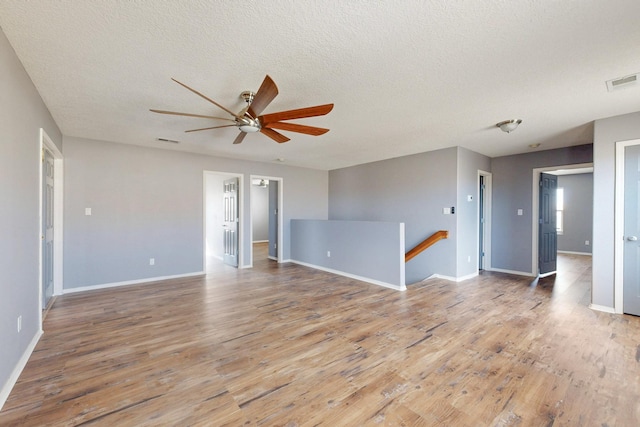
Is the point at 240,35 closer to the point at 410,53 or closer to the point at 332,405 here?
the point at 410,53

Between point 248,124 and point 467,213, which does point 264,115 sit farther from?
point 467,213

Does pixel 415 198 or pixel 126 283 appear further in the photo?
pixel 415 198

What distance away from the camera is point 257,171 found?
20.7 feet

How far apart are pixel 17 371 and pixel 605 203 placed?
6105 millimetres

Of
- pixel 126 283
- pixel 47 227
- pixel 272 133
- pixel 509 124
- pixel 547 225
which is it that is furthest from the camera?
pixel 547 225

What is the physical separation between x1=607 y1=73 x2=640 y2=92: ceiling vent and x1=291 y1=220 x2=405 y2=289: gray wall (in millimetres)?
2663

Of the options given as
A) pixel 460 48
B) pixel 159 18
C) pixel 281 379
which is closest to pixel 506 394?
pixel 281 379

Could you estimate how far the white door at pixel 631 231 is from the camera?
10.5 ft

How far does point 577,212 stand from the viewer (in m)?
8.02

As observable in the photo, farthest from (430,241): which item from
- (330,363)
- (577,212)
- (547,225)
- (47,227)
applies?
(577,212)

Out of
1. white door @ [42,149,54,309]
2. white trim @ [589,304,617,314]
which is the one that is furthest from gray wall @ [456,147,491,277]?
white door @ [42,149,54,309]

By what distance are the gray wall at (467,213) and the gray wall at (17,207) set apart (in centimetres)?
547

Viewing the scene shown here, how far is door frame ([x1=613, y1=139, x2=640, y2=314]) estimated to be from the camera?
3.28 metres

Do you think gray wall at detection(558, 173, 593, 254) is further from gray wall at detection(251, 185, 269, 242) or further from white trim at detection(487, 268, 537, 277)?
gray wall at detection(251, 185, 269, 242)
